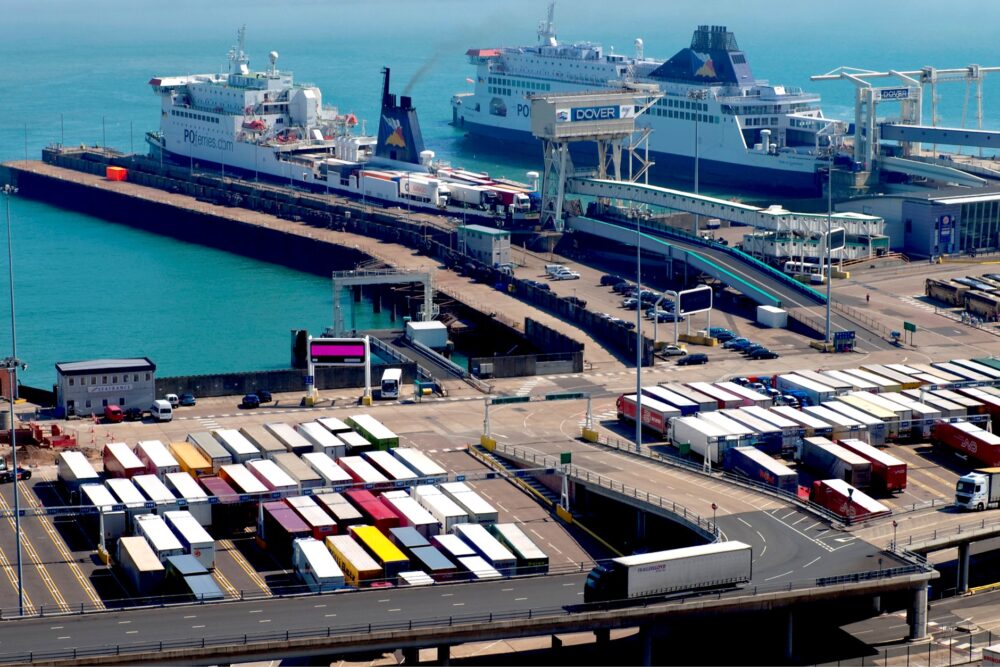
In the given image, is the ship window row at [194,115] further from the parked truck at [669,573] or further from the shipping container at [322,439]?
the parked truck at [669,573]

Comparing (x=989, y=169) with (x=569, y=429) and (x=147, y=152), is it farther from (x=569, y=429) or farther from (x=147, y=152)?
(x=147, y=152)

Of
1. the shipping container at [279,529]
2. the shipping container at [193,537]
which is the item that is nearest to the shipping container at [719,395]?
the shipping container at [279,529]

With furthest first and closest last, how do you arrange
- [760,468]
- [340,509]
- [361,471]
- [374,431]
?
[374,431] → [760,468] → [361,471] → [340,509]

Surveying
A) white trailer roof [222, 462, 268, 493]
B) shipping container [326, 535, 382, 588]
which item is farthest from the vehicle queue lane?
white trailer roof [222, 462, 268, 493]

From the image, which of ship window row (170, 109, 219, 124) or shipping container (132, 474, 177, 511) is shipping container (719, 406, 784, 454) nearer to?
shipping container (132, 474, 177, 511)

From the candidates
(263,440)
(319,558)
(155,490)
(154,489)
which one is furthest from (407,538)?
(263,440)

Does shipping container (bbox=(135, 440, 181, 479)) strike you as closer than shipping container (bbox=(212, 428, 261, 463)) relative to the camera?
Yes

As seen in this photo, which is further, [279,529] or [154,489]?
[154,489]

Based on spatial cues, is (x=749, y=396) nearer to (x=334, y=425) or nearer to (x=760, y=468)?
(x=760, y=468)
